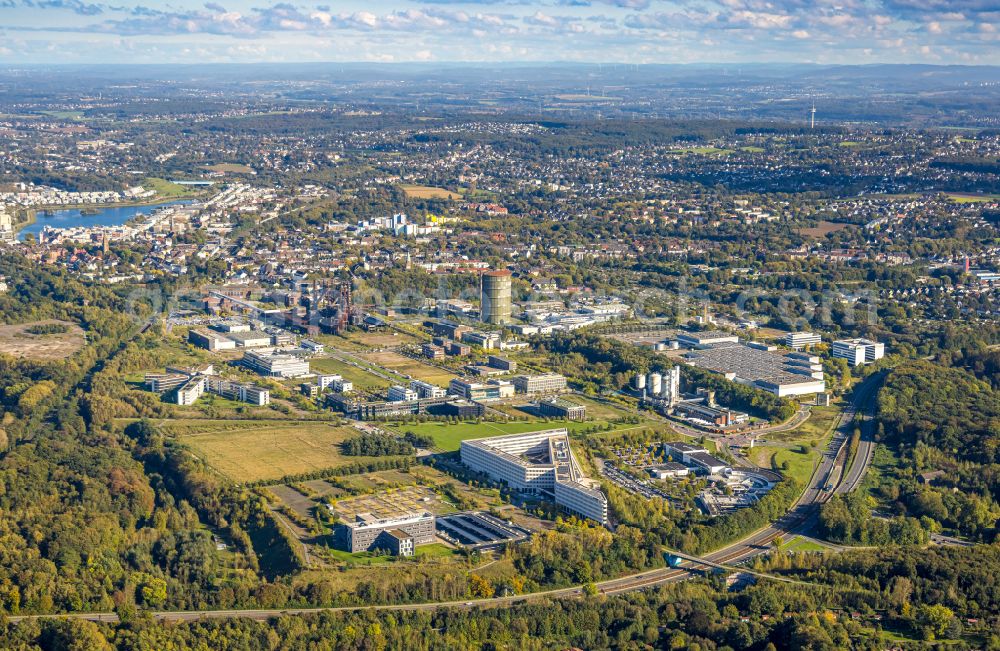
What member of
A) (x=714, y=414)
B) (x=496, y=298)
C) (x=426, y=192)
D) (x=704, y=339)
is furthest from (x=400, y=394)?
(x=426, y=192)

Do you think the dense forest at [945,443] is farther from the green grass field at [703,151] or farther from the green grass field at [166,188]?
the green grass field at [703,151]

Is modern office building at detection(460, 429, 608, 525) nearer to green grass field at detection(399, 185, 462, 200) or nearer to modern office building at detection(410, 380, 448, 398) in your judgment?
modern office building at detection(410, 380, 448, 398)

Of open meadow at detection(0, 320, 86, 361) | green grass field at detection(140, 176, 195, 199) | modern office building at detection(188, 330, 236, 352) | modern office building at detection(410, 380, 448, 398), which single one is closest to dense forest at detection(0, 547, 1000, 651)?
modern office building at detection(410, 380, 448, 398)

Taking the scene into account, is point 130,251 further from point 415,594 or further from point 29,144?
point 29,144

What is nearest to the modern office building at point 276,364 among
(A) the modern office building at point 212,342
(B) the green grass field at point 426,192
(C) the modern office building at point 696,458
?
(A) the modern office building at point 212,342

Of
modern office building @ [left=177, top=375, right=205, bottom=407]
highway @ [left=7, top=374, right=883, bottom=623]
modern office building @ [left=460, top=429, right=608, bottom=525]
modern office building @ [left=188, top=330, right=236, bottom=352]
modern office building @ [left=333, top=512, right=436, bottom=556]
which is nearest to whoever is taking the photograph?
highway @ [left=7, top=374, right=883, bottom=623]

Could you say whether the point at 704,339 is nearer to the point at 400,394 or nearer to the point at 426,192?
the point at 400,394
